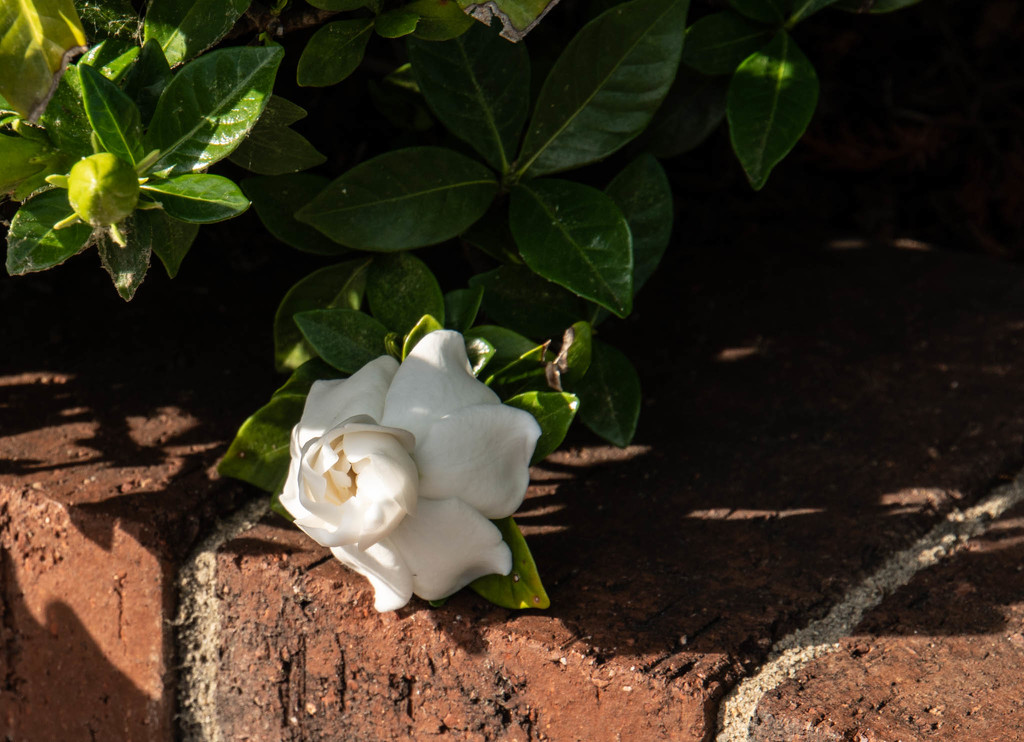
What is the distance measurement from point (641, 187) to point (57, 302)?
729mm

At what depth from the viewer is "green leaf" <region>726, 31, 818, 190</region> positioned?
807mm

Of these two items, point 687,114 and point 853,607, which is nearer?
point 853,607

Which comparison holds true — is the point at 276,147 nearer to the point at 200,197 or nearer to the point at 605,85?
the point at 200,197

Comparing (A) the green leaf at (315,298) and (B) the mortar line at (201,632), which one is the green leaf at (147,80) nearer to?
(A) the green leaf at (315,298)

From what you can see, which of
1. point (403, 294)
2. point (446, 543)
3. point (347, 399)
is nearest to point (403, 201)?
point (403, 294)

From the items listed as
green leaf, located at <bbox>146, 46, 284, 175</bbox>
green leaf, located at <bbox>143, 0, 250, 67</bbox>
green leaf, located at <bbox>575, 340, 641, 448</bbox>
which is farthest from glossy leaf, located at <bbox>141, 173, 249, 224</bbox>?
green leaf, located at <bbox>575, 340, 641, 448</bbox>

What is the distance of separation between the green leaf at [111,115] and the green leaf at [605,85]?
0.33 meters

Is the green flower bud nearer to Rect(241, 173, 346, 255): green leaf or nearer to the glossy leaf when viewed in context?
the glossy leaf

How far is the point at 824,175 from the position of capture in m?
1.38

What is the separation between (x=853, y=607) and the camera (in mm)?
739

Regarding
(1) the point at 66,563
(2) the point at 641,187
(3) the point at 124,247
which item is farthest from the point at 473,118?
(1) the point at 66,563

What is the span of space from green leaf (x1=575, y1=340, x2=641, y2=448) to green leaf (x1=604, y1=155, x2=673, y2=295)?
0.07 meters

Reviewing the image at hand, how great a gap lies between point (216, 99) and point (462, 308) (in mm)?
255

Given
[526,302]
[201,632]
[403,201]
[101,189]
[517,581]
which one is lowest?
[201,632]
